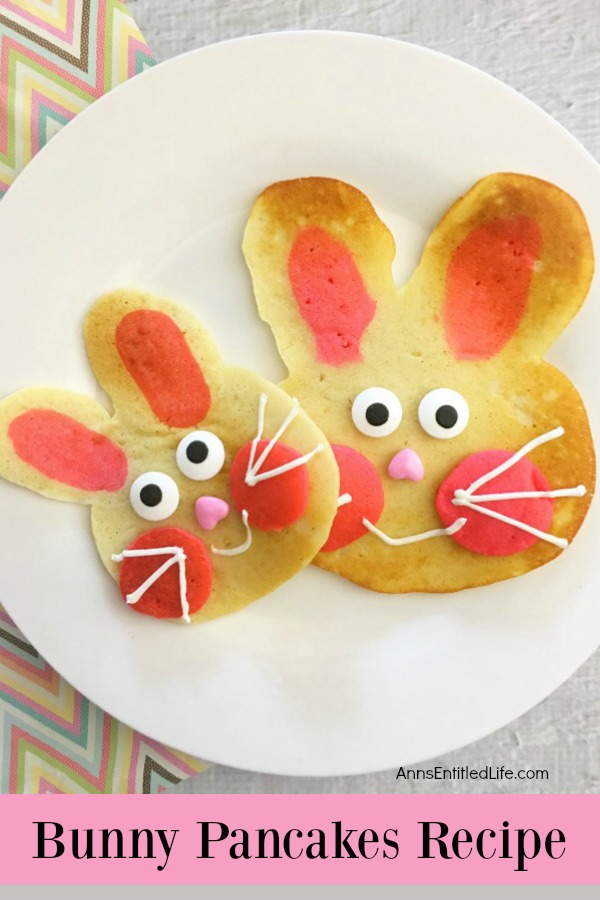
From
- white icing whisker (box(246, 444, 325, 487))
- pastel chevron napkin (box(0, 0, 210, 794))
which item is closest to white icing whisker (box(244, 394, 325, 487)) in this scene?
white icing whisker (box(246, 444, 325, 487))

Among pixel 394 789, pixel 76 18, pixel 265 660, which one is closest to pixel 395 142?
pixel 76 18

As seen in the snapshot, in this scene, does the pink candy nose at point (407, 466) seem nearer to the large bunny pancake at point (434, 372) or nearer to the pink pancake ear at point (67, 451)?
the large bunny pancake at point (434, 372)

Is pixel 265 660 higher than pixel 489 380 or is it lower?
lower

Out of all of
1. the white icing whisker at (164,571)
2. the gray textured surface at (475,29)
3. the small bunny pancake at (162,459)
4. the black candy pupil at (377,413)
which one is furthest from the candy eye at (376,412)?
the gray textured surface at (475,29)

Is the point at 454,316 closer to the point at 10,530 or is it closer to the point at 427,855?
the point at 10,530

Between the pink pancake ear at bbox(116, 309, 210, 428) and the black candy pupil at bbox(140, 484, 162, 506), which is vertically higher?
the pink pancake ear at bbox(116, 309, 210, 428)

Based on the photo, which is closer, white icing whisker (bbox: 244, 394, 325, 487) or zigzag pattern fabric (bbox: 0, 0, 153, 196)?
white icing whisker (bbox: 244, 394, 325, 487)

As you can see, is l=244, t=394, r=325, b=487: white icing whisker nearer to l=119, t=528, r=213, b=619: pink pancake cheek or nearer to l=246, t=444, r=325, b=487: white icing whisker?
l=246, t=444, r=325, b=487: white icing whisker
